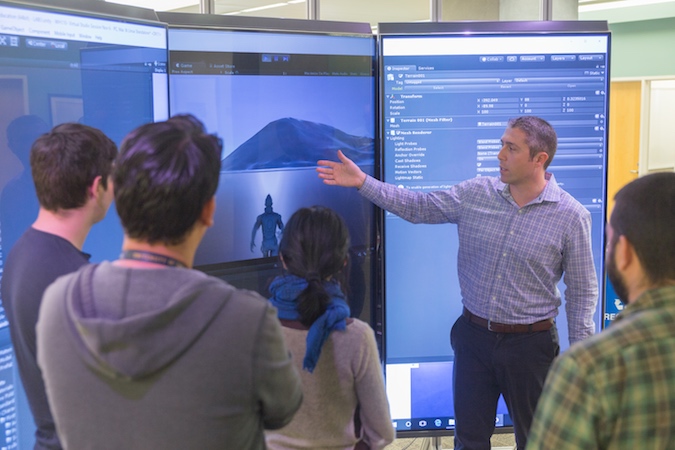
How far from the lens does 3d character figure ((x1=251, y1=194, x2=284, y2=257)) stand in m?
2.79

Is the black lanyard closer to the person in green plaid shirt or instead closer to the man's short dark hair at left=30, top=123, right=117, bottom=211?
the man's short dark hair at left=30, top=123, right=117, bottom=211

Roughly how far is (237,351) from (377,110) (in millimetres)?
2039

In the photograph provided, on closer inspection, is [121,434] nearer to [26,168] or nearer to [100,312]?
[100,312]

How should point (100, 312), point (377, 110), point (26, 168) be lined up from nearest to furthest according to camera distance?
point (100, 312) → point (26, 168) → point (377, 110)

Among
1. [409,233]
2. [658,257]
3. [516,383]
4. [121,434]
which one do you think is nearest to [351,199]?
[409,233]

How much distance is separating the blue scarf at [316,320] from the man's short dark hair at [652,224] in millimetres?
630

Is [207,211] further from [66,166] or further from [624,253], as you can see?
[624,253]

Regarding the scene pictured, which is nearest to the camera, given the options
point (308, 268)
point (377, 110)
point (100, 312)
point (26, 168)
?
point (100, 312)

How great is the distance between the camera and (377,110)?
2936 millimetres

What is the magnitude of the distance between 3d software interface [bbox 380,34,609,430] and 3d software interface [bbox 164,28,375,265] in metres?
0.15

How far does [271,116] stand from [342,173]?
0.38 meters

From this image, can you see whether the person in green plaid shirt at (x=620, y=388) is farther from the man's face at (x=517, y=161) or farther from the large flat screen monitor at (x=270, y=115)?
the large flat screen monitor at (x=270, y=115)

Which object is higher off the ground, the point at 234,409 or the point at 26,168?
the point at 26,168

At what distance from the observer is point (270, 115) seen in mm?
2779
